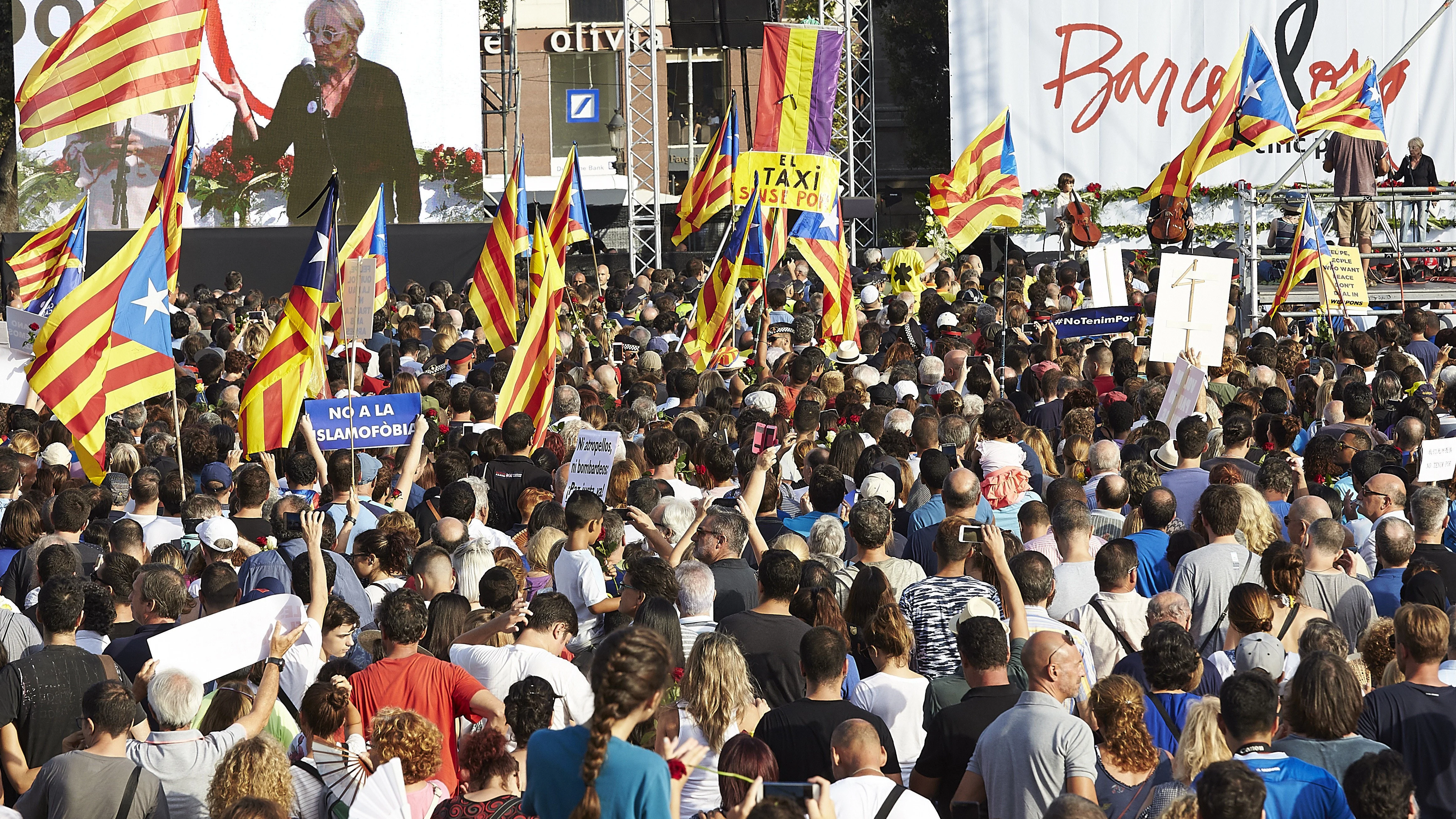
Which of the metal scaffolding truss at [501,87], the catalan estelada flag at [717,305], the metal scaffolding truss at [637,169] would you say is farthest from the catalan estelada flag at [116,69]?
the metal scaffolding truss at [637,169]

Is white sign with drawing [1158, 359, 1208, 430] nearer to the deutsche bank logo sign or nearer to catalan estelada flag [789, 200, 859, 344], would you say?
catalan estelada flag [789, 200, 859, 344]

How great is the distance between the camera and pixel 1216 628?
6.10 m

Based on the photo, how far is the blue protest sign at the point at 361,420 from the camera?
28.0ft

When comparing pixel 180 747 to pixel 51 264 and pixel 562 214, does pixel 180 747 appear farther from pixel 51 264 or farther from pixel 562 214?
pixel 51 264

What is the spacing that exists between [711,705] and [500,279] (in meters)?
8.35

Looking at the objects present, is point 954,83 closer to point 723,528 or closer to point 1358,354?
point 1358,354

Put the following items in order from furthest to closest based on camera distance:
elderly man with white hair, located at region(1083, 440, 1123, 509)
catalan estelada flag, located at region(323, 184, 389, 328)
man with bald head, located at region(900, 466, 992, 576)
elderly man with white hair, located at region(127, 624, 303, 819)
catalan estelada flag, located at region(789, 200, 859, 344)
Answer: catalan estelada flag, located at region(789, 200, 859, 344) < catalan estelada flag, located at region(323, 184, 389, 328) < elderly man with white hair, located at region(1083, 440, 1123, 509) < man with bald head, located at region(900, 466, 992, 576) < elderly man with white hair, located at region(127, 624, 303, 819)

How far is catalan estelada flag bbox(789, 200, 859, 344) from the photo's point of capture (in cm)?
1395

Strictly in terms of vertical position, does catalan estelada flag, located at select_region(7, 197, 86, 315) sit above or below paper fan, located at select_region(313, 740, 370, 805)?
above

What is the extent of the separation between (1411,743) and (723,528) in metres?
2.77

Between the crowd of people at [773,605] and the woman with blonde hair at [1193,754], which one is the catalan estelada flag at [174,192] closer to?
the crowd of people at [773,605]

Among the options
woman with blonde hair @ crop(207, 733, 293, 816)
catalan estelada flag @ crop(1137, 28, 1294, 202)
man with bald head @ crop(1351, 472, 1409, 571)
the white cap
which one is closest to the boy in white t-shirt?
the white cap

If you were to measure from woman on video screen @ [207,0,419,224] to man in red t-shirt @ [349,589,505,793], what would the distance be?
70.6ft

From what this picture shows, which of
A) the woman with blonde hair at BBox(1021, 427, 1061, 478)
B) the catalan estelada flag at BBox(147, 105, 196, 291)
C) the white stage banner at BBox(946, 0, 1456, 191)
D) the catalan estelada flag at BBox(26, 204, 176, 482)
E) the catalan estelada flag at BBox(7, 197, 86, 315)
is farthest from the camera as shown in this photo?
the white stage banner at BBox(946, 0, 1456, 191)
